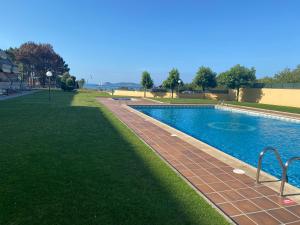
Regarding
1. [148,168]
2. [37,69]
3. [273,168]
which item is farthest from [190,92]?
[37,69]

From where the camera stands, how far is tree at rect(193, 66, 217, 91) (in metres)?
30.7

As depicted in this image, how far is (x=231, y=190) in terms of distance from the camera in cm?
406

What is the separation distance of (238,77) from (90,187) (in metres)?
27.2

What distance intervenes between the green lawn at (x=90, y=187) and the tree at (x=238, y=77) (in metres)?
23.9

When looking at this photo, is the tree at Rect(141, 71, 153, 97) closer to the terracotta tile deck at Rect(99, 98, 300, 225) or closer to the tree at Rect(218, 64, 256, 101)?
the tree at Rect(218, 64, 256, 101)

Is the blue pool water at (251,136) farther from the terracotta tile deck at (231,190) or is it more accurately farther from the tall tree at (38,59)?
the tall tree at (38,59)

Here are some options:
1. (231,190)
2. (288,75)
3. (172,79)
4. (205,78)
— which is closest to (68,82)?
(172,79)

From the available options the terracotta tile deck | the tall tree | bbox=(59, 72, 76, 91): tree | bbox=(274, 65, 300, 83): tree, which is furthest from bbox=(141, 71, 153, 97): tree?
bbox=(274, 65, 300, 83): tree

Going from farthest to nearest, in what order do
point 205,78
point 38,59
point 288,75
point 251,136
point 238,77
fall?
point 288,75 → point 38,59 → point 205,78 → point 238,77 → point 251,136

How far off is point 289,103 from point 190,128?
16.3 metres

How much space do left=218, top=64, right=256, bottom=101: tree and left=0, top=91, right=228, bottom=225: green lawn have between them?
23.9 metres

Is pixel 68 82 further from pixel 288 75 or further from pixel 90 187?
pixel 288 75

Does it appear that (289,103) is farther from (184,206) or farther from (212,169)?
(184,206)

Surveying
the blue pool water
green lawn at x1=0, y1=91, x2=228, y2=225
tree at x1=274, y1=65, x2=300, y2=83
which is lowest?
the blue pool water
